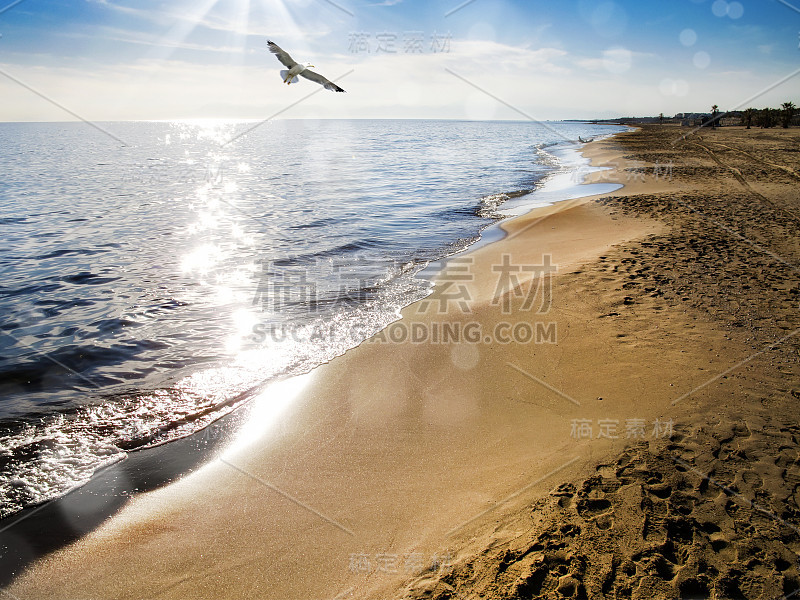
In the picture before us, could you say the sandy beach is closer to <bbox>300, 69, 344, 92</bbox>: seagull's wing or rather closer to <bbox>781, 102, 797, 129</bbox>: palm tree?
<bbox>300, 69, 344, 92</bbox>: seagull's wing

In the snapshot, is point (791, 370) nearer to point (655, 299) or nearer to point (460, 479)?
point (655, 299)

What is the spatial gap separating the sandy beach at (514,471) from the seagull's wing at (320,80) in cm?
394

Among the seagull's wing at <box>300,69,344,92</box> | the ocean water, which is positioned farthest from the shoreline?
the seagull's wing at <box>300,69,344,92</box>

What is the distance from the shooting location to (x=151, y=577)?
10.6 feet

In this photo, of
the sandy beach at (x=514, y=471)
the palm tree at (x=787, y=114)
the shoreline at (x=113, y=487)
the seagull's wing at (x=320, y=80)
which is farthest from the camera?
the palm tree at (x=787, y=114)

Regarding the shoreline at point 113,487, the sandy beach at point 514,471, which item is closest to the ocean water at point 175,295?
the shoreline at point 113,487

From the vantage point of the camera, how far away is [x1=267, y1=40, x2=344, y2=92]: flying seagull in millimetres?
5641

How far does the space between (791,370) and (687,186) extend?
16.0 meters

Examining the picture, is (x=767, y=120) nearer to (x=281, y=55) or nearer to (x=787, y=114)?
(x=787, y=114)

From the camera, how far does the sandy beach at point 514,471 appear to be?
2.90 m

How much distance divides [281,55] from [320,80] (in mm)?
627

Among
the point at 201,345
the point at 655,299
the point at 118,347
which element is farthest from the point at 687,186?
the point at 118,347

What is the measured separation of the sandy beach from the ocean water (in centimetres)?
106

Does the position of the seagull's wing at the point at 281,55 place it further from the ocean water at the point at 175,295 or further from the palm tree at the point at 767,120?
the palm tree at the point at 767,120
